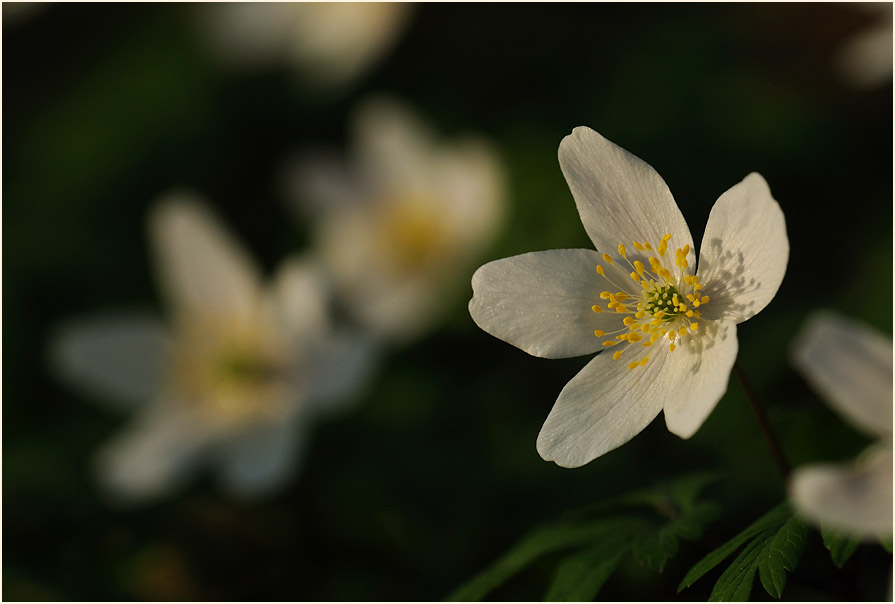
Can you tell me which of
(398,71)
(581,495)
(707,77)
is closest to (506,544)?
(581,495)

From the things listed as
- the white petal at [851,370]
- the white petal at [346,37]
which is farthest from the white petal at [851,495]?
the white petal at [346,37]

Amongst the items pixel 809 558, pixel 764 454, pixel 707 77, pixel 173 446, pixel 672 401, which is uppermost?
pixel 707 77

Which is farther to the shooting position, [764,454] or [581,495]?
[581,495]

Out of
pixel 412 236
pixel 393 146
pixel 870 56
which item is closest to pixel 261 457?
pixel 412 236

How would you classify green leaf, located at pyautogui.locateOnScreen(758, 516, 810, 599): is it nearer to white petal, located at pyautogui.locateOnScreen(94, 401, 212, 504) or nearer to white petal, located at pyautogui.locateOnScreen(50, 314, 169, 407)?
white petal, located at pyautogui.locateOnScreen(94, 401, 212, 504)

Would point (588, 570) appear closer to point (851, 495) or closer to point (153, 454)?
point (851, 495)

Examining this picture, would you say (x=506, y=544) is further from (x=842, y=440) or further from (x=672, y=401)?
(x=672, y=401)

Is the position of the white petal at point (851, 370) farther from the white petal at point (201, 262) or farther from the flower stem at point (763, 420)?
the white petal at point (201, 262)
